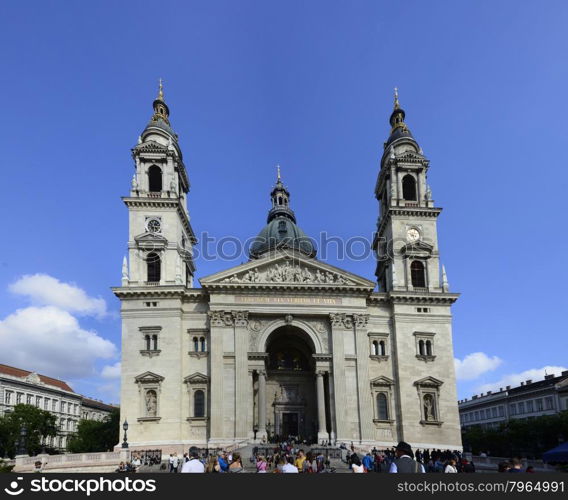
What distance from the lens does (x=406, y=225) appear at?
Result: 189ft

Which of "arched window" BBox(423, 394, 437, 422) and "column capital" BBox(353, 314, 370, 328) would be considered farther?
"column capital" BBox(353, 314, 370, 328)

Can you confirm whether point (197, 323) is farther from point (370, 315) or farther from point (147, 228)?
point (370, 315)

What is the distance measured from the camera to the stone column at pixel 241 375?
1853 inches

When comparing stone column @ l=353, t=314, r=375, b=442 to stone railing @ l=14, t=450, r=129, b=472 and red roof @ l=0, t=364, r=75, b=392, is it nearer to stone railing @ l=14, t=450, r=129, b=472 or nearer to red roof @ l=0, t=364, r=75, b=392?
stone railing @ l=14, t=450, r=129, b=472

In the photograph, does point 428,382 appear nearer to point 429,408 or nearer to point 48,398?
point 429,408

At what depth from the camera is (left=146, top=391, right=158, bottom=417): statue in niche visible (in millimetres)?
48219

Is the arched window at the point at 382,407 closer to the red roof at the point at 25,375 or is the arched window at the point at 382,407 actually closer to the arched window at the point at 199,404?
the arched window at the point at 199,404

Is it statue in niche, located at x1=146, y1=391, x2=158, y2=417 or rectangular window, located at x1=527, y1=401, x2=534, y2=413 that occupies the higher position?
statue in niche, located at x1=146, y1=391, x2=158, y2=417

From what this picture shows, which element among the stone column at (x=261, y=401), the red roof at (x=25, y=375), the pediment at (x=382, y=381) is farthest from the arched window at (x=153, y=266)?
the red roof at (x=25, y=375)

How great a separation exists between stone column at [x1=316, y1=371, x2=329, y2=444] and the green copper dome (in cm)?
2352

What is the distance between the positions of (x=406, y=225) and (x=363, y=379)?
17069 millimetres

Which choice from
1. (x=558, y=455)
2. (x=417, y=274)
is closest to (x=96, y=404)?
(x=417, y=274)

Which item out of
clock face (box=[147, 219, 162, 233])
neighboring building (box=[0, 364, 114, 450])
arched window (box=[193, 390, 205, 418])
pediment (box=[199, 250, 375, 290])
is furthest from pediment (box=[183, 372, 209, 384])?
neighboring building (box=[0, 364, 114, 450])

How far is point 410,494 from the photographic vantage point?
388 inches
